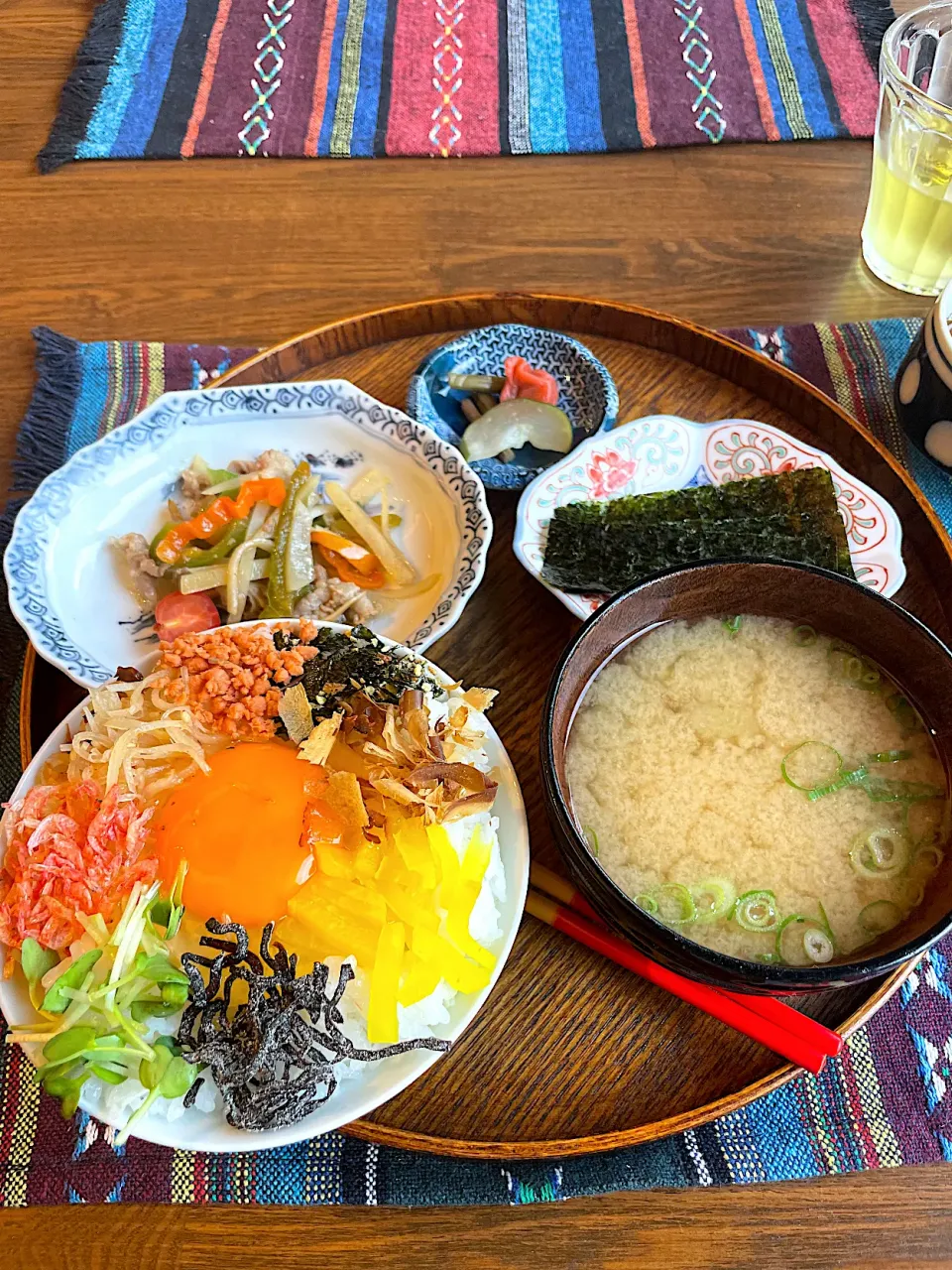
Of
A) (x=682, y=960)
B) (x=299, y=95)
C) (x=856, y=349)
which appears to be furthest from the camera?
(x=299, y=95)

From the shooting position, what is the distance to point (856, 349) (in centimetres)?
204

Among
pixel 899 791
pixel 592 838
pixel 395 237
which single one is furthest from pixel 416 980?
pixel 395 237

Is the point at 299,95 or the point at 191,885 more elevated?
the point at 299,95

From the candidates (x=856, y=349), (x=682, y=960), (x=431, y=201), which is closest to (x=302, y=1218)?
(x=682, y=960)

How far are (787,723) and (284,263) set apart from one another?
1790mm

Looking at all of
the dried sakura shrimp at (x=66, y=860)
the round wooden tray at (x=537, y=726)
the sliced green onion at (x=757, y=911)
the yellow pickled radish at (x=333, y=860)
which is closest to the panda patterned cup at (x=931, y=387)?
the round wooden tray at (x=537, y=726)

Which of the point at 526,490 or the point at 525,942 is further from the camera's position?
the point at 526,490

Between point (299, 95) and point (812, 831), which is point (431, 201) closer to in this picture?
point (299, 95)

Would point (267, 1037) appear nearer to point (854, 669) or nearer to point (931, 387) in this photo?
point (854, 669)

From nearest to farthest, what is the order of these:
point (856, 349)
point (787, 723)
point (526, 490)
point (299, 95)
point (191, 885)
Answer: point (191, 885)
point (787, 723)
point (526, 490)
point (856, 349)
point (299, 95)

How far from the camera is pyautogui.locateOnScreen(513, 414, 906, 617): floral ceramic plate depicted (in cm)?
165

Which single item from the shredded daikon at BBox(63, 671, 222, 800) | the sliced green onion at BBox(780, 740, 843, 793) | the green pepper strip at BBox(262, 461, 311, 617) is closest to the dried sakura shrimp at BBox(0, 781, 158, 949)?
the shredded daikon at BBox(63, 671, 222, 800)

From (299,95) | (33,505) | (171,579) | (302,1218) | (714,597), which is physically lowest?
(302,1218)

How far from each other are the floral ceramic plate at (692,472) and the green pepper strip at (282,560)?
0.43 meters
